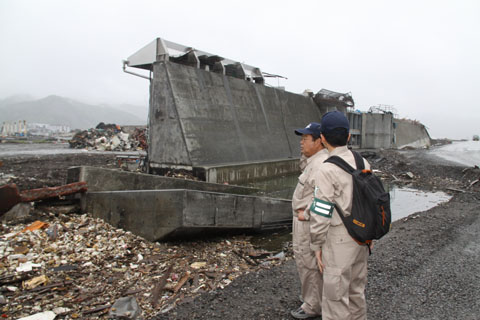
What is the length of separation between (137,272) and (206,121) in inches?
267

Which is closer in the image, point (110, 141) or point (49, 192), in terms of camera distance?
point (49, 192)

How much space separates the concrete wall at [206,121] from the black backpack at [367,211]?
24.8ft

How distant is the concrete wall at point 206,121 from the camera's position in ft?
31.9

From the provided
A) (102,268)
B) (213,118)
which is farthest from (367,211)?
(213,118)

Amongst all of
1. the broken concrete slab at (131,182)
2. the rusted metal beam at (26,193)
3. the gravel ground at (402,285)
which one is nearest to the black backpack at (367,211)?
the gravel ground at (402,285)

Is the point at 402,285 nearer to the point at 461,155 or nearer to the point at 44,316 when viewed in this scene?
the point at 44,316

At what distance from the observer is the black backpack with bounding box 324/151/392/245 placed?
210 centimetres

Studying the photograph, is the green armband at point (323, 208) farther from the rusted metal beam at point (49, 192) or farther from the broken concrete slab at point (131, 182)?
the rusted metal beam at point (49, 192)

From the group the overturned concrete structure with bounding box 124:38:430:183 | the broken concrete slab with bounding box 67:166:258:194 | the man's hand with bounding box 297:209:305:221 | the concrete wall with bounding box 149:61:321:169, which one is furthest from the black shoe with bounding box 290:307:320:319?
the concrete wall with bounding box 149:61:321:169

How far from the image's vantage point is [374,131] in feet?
99.9

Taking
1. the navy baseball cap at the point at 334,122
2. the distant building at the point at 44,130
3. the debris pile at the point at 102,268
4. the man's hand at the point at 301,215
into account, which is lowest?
the debris pile at the point at 102,268

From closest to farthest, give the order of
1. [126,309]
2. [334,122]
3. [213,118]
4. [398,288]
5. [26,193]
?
1. [334,122]
2. [126,309]
3. [398,288]
4. [26,193]
5. [213,118]

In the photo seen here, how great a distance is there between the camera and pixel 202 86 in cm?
1093

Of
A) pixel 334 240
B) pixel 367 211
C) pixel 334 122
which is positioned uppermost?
pixel 334 122
